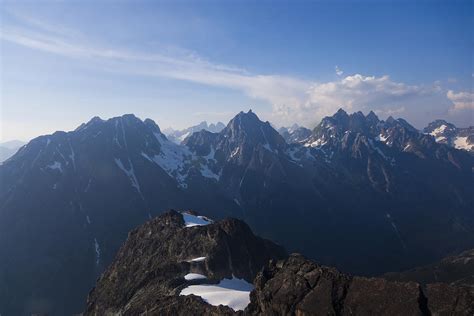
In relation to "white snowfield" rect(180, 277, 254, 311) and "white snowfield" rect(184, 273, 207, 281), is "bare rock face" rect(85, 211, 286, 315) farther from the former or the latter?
→ "white snowfield" rect(180, 277, 254, 311)

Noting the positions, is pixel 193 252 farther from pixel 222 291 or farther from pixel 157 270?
pixel 222 291

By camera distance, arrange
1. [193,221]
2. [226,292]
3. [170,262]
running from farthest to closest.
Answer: [193,221] < [170,262] < [226,292]

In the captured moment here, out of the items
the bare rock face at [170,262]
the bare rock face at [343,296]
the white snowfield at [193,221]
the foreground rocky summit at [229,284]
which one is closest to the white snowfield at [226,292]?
the foreground rocky summit at [229,284]

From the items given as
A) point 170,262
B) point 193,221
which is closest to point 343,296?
point 170,262

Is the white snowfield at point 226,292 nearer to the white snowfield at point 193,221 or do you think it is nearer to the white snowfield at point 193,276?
the white snowfield at point 193,276

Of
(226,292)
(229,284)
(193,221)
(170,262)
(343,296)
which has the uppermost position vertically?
(343,296)

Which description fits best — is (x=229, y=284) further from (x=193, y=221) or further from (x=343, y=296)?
(x=343, y=296)

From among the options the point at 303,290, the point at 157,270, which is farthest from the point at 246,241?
the point at 303,290
